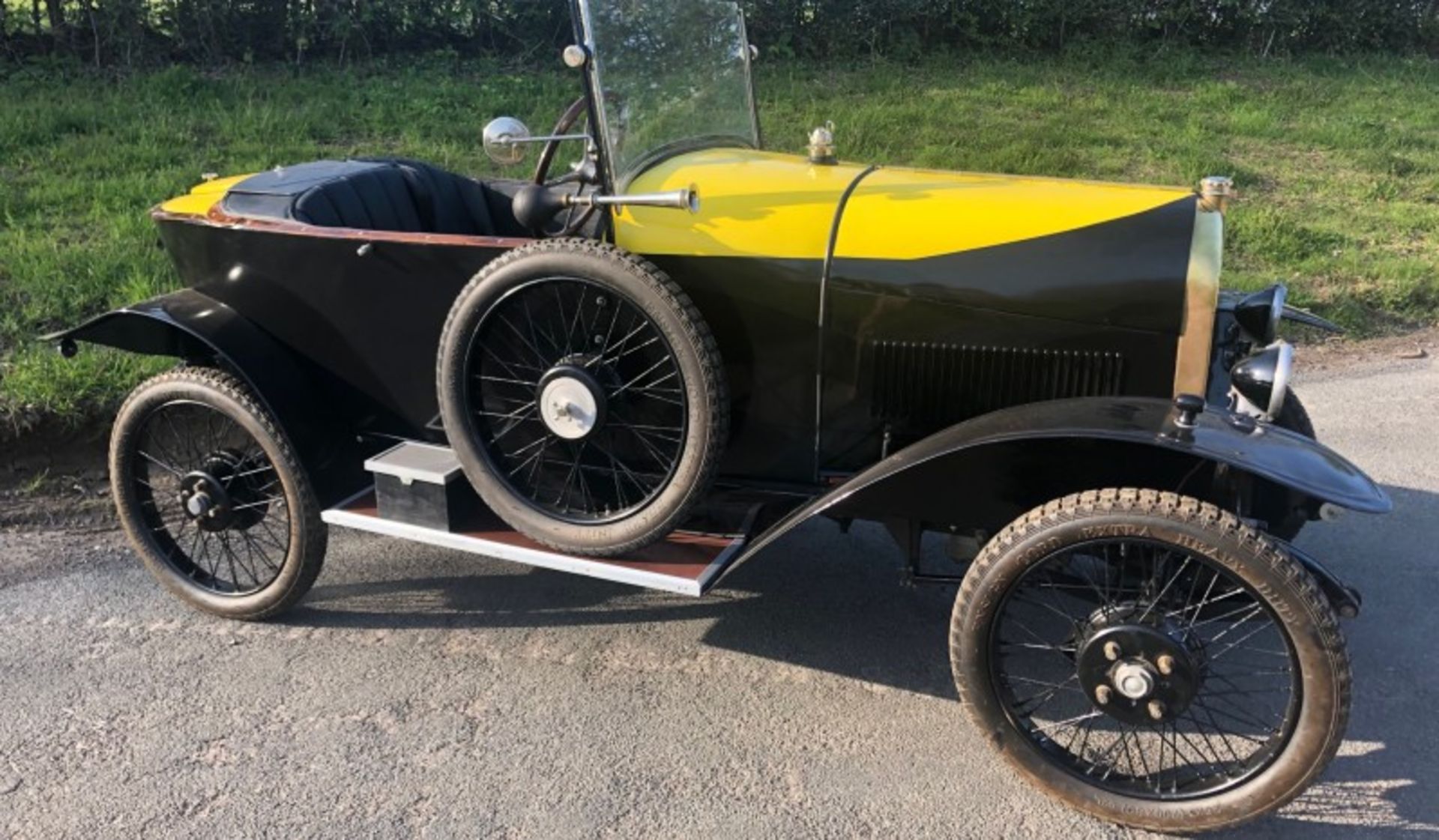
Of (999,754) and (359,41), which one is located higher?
(359,41)

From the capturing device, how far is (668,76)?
344 cm

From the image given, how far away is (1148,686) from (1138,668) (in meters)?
0.04

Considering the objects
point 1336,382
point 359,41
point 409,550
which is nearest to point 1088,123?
point 1336,382

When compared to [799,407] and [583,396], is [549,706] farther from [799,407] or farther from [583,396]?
[799,407]

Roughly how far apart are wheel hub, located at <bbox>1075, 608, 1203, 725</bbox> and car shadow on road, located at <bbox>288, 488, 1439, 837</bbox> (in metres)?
0.58

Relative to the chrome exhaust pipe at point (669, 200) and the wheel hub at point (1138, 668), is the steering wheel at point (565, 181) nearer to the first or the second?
the chrome exhaust pipe at point (669, 200)

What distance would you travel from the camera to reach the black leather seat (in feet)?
11.3

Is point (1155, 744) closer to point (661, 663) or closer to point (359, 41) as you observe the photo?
point (661, 663)

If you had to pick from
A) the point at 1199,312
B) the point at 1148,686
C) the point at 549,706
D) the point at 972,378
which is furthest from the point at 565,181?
the point at 1148,686

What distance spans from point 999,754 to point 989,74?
334 inches

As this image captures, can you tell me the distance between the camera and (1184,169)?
7805 millimetres

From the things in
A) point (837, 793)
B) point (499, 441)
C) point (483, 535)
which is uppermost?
point (499, 441)

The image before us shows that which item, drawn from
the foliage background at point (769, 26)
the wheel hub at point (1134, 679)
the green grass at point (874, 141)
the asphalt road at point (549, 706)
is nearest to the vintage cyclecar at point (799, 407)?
the wheel hub at point (1134, 679)

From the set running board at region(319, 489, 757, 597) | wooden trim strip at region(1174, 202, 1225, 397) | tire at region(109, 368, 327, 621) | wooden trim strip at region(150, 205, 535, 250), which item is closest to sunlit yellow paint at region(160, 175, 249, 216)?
wooden trim strip at region(150, 205, 535, 250)
